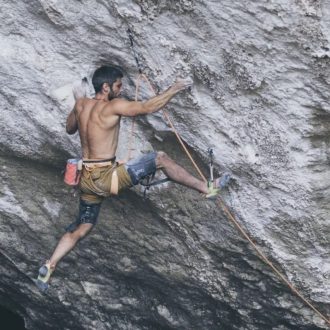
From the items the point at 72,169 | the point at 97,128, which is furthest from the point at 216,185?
the point at 72,169

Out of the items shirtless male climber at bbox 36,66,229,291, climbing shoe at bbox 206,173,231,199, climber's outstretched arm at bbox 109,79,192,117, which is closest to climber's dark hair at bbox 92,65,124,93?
shirtless male climber at bbox 36,66,229,291

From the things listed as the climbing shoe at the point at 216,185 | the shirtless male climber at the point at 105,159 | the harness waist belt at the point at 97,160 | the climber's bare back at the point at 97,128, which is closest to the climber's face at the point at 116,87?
the shirtless male climber at the point at 105,159

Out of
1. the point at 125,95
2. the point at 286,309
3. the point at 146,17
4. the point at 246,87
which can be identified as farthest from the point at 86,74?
the point at 286,309

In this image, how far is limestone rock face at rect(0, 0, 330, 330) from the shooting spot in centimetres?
681

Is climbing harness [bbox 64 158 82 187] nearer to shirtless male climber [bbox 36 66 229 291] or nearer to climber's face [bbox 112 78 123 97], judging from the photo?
shirtless male climber [bbox 36 66 229 291]

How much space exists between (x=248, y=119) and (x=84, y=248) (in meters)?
3.00

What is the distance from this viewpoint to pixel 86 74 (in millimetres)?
7504

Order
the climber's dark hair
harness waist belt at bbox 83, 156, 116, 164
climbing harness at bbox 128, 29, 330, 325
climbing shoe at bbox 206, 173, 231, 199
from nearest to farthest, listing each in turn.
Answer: the climber's dark hair → climbing harness at bbox 128, 29, 330, 325 → climbing shoe at bbox 206, 173, 231, 199 → harness waist belt at bbox 83, 156, 116, 164

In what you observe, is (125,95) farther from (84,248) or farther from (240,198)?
(84,248)

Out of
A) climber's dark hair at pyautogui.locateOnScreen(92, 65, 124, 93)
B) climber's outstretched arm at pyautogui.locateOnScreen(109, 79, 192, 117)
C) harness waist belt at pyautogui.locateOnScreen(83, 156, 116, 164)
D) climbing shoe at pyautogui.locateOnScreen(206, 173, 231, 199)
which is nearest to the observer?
climber's outstretched arm at pyautogui.locateOnScreen(109, 79, 192, 117)

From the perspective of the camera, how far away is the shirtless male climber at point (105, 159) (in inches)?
284

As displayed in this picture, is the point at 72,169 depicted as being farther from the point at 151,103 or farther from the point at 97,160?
the point at 151,103

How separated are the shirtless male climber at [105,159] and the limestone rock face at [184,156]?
0.23 metres

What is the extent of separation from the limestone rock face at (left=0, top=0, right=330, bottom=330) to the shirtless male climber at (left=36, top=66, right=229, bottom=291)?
Result: 0.75 feet
